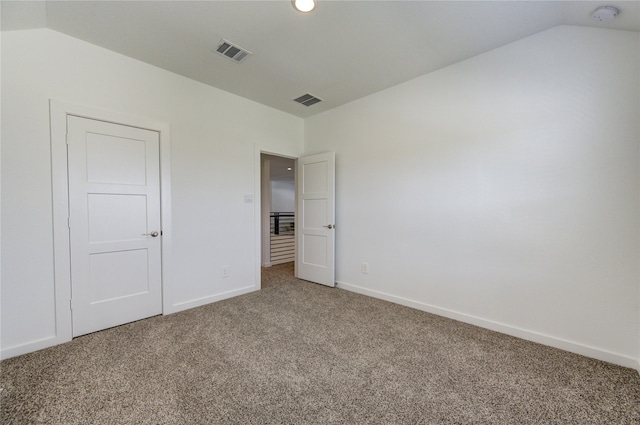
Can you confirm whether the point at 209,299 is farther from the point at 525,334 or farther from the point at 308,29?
the point at 525,334

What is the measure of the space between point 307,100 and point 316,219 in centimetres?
175

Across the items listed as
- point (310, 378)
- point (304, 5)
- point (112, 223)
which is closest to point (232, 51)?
point (304, 5)

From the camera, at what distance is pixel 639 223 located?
1.92 meters

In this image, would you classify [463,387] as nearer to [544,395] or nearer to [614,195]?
[544,395]

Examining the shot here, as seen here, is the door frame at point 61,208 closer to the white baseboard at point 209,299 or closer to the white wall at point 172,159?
the white wall at point 172,159

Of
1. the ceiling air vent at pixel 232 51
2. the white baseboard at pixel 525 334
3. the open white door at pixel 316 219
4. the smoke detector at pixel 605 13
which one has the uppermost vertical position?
the ceiling air vent at pixel 232 51

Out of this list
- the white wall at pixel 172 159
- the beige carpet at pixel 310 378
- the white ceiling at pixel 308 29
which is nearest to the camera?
the beige carpet at pixel 310 378

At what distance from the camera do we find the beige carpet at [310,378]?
1507 mm

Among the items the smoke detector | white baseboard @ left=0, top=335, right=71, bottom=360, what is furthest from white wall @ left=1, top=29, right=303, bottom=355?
the smoke detector

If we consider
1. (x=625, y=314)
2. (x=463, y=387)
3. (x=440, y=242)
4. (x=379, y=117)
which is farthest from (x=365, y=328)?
(x=379, y=117)

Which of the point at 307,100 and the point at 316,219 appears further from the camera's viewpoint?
the point at 316,219

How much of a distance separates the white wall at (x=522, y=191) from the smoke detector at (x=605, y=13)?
0.59ft

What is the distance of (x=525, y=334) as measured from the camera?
93.1 inches

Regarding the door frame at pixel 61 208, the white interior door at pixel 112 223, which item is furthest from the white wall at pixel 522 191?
the door frame at pixel 61 208
